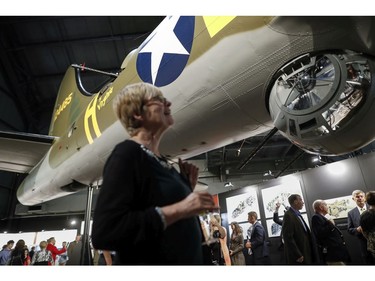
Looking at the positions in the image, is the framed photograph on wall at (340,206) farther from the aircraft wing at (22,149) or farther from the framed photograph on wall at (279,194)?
the aircraft wing at (22,149)

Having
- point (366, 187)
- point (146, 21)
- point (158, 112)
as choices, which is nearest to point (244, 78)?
point (158, 112)

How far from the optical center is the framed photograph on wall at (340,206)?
518cm

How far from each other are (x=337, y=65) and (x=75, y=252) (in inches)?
143

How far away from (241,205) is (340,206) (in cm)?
259

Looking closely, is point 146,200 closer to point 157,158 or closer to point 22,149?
Answer: point 157,158

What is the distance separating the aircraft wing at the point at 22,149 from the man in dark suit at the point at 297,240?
3.99 metres

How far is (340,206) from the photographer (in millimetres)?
5301

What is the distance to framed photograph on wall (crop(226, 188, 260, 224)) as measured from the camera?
Answer: 6.79m

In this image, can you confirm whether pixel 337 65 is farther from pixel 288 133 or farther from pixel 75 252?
pixel 75 252

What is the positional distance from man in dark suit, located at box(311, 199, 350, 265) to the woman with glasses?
298 centimetres

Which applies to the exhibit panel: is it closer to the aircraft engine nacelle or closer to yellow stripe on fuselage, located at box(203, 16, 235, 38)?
the aircraft engine nacelle

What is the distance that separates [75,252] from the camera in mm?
3389

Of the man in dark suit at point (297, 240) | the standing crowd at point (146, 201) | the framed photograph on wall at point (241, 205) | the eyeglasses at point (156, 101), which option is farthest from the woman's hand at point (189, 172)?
the framed photograph on wall at point (241, 205)
